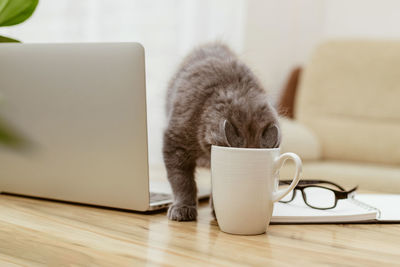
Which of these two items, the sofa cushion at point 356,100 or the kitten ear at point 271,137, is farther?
the sofa cushion at point 356,100

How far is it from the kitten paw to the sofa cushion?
208cm

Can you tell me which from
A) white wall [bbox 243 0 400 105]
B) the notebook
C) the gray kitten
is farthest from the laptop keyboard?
white wall [bbox 243 0 400 105]

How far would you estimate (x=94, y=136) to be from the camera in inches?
34.9

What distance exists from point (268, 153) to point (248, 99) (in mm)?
282

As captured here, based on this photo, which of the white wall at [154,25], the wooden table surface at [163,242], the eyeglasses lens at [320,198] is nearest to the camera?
the wooden table surface at [163,242]

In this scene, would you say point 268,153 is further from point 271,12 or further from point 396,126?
point 271,12

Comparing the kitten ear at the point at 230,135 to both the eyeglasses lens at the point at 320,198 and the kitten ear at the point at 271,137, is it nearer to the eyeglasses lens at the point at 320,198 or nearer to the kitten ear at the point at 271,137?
the kitten ear at the point at 271,137

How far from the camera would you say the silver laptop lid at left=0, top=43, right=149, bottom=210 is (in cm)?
84

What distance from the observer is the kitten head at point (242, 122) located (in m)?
0.90

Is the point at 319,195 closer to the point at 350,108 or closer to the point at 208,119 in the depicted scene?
the point at 208,119

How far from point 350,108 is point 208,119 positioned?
6.79 feet

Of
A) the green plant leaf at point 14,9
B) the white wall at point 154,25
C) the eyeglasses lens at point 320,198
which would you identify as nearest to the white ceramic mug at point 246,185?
the eyeglasses lens at point 320,198

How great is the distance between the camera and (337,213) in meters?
0.88

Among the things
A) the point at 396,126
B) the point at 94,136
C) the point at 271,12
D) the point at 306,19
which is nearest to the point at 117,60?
the point at 94,136
